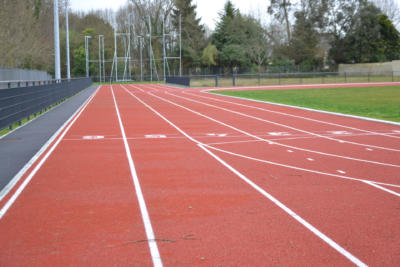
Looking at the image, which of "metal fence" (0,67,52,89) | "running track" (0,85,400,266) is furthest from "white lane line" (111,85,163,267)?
"metal fence" (0,67,52,89)

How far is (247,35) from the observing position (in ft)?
253

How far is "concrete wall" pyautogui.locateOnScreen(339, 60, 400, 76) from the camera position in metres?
57.3

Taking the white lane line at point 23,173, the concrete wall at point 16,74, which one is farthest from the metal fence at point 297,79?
the white lane line at point 23,173

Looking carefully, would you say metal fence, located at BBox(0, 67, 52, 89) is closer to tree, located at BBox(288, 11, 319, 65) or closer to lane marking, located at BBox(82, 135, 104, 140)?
lane marking, located at BBox(82, 135, 104, 140)

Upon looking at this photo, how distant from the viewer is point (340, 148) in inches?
431

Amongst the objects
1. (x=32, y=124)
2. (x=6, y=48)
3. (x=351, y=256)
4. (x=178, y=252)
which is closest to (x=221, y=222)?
(x=178, y=252)

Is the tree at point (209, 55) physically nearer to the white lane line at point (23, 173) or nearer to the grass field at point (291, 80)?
the grass field at point (291, 80)

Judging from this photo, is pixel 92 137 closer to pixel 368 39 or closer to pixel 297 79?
pixel 297 79

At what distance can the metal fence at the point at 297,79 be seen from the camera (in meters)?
53.0

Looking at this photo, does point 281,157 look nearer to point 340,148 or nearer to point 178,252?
point 340,148

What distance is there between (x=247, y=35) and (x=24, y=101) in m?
64.0

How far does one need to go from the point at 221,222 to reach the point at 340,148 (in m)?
6.14

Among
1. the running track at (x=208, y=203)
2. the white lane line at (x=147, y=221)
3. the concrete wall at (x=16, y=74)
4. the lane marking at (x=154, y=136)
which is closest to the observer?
the white lane line at (x=147, y=221)

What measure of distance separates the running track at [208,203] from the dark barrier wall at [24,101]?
2.53 meters
